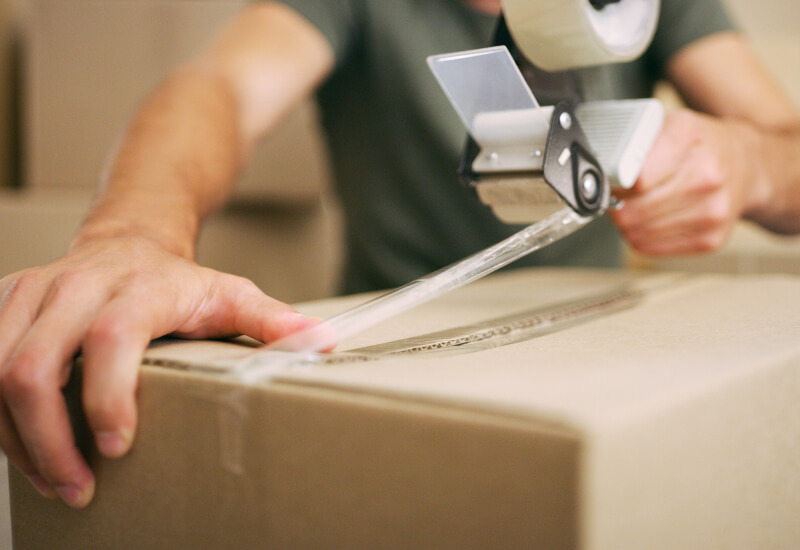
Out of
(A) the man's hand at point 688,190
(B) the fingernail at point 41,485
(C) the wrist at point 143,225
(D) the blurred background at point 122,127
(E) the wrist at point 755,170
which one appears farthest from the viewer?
(D) the blurred background at point 122,127

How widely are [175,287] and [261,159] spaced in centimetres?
91

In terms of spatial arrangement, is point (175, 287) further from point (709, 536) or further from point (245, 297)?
point (709, 536)

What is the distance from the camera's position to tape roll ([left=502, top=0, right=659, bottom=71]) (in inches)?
16.6

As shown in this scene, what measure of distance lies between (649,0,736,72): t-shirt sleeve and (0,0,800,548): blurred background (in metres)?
0.56

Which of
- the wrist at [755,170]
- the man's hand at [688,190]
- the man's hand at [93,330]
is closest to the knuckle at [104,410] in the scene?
the man's hand at [93,330]

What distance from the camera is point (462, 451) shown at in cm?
25

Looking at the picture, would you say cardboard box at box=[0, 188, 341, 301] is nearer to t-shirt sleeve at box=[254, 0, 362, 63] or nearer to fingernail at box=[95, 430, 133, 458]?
t-shirt sleeve at box=[254, 0, 362, 63]

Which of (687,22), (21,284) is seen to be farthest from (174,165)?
(687,22)

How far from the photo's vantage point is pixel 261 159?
124 centimetres

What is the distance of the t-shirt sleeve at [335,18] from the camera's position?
867 mm

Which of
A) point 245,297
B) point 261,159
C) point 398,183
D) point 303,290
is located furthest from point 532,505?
point 261,159

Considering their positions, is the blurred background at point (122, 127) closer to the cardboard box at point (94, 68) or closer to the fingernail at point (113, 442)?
the cardboard box at point (94, 68)

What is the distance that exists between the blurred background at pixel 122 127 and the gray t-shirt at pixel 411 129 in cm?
19

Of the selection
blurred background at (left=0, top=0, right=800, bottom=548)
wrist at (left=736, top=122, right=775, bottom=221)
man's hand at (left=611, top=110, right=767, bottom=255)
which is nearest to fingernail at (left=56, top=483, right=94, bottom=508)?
man's hand at (left=611, top=110, right=767, bottom=255)
